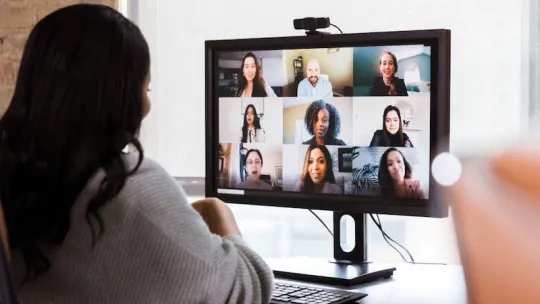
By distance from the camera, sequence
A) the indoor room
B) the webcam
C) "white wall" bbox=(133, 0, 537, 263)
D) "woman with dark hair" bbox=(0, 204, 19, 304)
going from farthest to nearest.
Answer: "white wall" bbox=(133, 0, 537, 263)
the webcam
the indoor room
"woman with dark hair" bbox=(0, 204, 19, 304)

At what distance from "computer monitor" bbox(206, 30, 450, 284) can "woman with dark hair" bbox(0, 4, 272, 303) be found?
0.62 m

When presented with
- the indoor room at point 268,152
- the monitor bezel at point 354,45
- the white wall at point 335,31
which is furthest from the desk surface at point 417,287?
the white wall at point 335,31

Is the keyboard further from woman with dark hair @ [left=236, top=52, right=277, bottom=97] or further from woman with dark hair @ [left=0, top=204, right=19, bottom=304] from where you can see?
woman with dark hair @ [left=0, top=204, right=19, bottom=304]

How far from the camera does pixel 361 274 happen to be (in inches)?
69.8

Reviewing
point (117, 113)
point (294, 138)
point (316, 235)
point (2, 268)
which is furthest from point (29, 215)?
point (316, 235)

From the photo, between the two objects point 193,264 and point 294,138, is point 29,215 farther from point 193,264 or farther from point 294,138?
point 294,138

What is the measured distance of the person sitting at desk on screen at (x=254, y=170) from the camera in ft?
6.26

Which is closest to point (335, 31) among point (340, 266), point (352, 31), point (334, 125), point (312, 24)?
point (352, 31)

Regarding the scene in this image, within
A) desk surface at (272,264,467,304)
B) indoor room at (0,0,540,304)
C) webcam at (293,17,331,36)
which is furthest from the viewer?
webcam at (293,17,331,36)

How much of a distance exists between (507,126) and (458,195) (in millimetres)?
1782

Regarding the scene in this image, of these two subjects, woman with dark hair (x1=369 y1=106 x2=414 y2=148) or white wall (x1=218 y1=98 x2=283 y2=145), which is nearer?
woman with dark hair (x1=369 y1=106 x2=414 y2=148)

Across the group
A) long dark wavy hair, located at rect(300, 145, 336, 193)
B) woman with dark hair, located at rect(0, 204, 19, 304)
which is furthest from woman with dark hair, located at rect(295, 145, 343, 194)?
woman with dark hair, located at rect(0, 204, 19, 304)

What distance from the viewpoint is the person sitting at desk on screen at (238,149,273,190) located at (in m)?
1.91

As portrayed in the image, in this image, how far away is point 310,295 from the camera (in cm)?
157
